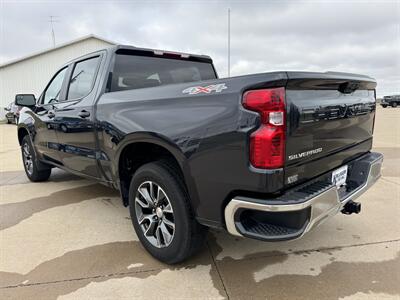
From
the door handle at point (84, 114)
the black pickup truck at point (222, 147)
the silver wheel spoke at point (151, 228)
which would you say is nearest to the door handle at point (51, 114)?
the black pickup truck at point (222, 147)

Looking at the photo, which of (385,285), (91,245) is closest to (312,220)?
(385,285)

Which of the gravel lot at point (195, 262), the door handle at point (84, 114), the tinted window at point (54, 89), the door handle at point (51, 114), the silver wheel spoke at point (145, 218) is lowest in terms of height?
the gravel lot at point (195, 262)

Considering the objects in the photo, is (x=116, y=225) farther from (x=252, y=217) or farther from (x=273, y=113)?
(x=273, y=113)

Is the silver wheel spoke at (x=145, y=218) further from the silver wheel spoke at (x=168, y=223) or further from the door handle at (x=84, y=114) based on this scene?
the door handle at (x=84, y=114)

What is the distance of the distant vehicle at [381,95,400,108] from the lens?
118 ft

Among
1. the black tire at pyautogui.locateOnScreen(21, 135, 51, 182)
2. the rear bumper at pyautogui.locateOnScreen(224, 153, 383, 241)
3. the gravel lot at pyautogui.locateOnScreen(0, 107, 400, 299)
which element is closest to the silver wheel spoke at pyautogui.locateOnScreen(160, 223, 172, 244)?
the gravel lot at pyautogui.locateOnScreen(0, 107, 400, 299)

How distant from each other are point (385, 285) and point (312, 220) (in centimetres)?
92

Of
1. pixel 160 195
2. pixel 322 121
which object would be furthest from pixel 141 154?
pixel 322 121

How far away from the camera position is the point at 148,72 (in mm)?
3674

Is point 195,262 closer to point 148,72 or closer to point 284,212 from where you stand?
point 284,212

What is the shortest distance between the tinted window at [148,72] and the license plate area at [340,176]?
210cm

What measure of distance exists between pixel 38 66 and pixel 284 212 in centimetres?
2972

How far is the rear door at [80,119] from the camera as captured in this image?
3.49 metres

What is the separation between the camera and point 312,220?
207 centimetres
